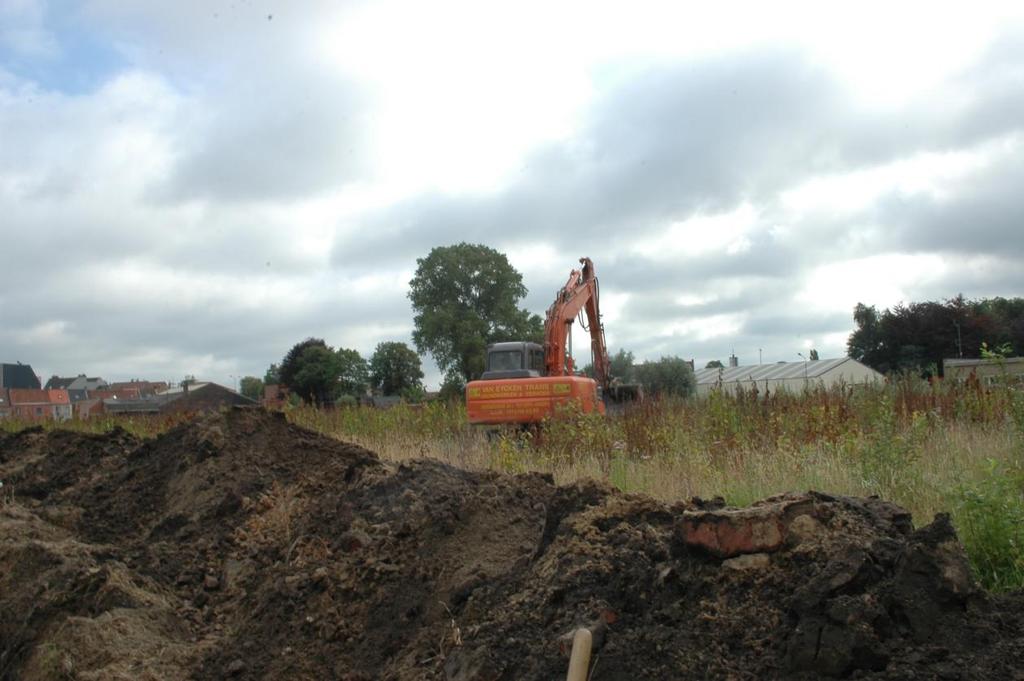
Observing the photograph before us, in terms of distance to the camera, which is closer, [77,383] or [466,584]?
[466,584]

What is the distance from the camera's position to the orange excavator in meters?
14.8

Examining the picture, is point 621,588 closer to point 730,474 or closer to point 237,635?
point 237,635

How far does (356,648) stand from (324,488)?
299cm

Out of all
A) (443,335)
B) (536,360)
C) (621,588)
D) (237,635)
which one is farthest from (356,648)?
(443,335)

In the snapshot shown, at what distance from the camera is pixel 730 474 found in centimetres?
733

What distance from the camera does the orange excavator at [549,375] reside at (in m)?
14.8

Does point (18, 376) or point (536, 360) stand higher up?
point (18, 376)

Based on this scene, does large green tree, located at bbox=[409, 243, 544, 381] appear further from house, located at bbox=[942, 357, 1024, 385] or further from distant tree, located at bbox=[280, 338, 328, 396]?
house, located at bbox=[942, 357, 1024, 385]

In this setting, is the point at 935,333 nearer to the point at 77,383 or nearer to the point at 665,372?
the point at 665,372

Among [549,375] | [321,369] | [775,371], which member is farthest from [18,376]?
[775,371]

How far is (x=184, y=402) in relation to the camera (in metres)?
23.2

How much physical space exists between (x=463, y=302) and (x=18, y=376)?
27.7 meters

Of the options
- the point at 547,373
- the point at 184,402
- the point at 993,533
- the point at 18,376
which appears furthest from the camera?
the point at 18,376

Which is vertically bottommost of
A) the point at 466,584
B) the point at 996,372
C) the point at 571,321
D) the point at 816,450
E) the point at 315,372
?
the point at 466,584
